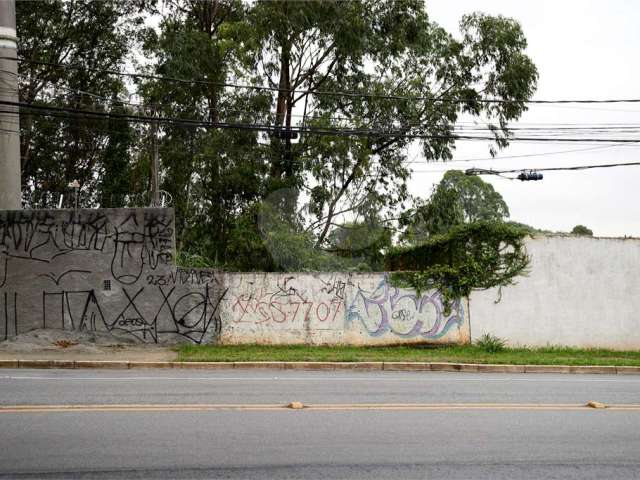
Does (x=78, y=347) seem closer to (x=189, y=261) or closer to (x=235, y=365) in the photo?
(x=189, y=261)

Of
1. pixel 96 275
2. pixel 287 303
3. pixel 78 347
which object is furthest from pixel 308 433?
pixel 96 275

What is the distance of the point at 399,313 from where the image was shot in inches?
737

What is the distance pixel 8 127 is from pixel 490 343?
12660 mm

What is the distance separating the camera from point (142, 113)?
3119 centimetres

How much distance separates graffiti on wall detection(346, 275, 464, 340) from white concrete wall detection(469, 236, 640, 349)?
0.83m

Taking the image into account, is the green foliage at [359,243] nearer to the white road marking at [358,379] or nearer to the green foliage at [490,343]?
the green foliage at [490,343]

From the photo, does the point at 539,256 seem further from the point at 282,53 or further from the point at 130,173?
the point at 130,173

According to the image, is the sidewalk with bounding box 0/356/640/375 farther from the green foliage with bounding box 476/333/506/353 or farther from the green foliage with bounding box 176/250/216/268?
the green foliage with bounding box 176/250/216/268

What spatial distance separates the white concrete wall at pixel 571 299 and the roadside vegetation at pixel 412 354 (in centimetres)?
53

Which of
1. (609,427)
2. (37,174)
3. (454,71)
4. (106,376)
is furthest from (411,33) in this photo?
(609,427)

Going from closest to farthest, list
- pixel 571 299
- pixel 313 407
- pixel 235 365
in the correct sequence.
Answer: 1. pixel 313 407
2. pixel 235 365
3. pixel 571 299

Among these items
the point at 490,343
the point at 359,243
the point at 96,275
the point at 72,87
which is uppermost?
the point at 72,87

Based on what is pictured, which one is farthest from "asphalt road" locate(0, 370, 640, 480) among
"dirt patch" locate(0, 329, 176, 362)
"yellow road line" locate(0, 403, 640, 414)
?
"dirt patch" locate(0, 329, 176, 362)

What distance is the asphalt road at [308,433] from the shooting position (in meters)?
6.64
